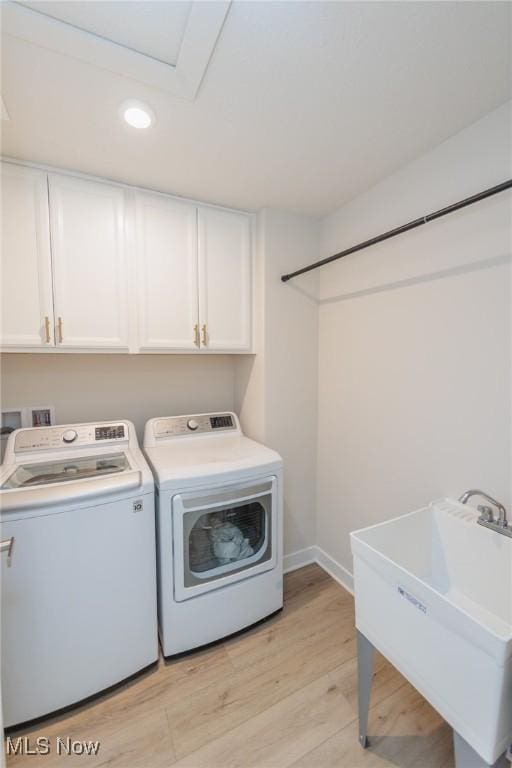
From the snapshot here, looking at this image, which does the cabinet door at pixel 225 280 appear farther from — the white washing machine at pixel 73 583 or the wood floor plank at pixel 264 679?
the wood floor plank at pixel 264 679

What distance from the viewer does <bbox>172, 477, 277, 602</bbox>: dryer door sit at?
149 centimetres

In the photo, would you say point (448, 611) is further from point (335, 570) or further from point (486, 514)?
point (335, 570)

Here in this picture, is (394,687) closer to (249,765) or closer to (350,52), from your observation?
(249,765)

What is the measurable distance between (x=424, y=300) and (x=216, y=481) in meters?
1.33

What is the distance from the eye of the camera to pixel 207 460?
165cm

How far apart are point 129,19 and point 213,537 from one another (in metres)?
A: 2.04

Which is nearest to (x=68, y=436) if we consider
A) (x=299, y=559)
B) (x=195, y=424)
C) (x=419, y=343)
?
(x=195, y=424)

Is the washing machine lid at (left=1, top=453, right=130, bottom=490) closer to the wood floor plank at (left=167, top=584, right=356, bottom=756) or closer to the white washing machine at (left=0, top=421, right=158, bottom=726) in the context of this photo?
the white washing machine at (left=0, top=421, right=158, bottom=726)

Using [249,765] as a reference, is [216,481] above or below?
above

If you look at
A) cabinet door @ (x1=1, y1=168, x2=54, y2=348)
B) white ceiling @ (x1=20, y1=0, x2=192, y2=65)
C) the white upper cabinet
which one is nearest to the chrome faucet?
the white upper cabinet

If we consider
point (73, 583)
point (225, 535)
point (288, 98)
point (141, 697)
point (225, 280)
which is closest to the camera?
point (288, 98)

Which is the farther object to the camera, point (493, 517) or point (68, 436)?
point (68, 436)

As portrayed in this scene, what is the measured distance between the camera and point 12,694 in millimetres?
1209

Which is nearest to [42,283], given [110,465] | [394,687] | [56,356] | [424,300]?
[56,356]
